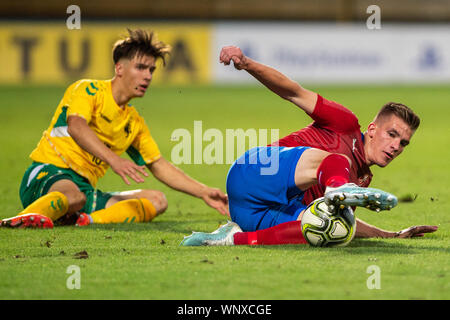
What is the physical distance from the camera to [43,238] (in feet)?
18.5

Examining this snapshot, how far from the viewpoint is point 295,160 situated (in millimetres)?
5043

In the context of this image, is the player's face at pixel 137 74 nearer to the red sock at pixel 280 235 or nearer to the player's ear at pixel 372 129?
the red sock at pixel 280 235

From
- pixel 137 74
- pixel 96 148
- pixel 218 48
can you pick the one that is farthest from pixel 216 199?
pixel 218 48

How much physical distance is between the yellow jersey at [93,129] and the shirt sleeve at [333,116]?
81.6 inches

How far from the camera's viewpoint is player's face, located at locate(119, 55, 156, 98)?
6.68 meters

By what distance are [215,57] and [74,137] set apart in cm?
1831

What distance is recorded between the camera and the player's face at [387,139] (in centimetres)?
530

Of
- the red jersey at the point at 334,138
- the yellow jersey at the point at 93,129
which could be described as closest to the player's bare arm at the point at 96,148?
the yellow jersey at the point at 93,129

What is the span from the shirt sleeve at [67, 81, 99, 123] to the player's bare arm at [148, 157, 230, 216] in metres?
0.78

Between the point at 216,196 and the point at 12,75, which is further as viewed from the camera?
the point at 12,75

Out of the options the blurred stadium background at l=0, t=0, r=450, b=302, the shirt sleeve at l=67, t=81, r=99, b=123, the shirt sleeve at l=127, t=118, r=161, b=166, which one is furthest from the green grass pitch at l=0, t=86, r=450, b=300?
the shirt sleeve at l=67, t=81, r=99, b=123
